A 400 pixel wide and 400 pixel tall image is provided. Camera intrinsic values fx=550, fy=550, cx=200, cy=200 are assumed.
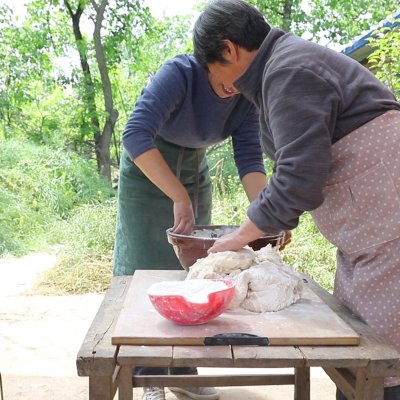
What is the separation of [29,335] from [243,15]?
316 cm

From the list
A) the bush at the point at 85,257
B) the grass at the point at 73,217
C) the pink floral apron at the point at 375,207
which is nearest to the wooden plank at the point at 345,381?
the pink floral apron at the point at 375,207

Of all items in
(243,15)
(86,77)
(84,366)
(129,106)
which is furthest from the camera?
(129,106)

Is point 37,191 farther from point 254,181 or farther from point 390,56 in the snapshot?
point 254,181

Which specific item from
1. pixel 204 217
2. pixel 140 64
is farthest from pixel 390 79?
pixel 140 64

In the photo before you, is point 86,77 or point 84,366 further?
point 86,77

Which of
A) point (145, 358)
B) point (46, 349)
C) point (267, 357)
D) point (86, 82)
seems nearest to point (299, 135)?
point (267, 357)

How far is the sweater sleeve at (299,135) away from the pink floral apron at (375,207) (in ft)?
0.40

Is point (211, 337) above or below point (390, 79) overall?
below

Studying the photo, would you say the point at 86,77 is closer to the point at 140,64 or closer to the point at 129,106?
the point at 140,64

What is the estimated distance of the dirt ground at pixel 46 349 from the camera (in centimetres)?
303

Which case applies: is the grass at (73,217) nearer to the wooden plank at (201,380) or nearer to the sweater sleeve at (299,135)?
the wooden plank at (201,380)

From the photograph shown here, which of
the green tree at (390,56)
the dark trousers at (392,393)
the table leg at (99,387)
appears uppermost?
the green tree at (390,56)

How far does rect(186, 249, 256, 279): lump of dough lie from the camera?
165cm

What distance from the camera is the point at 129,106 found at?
17.3m
